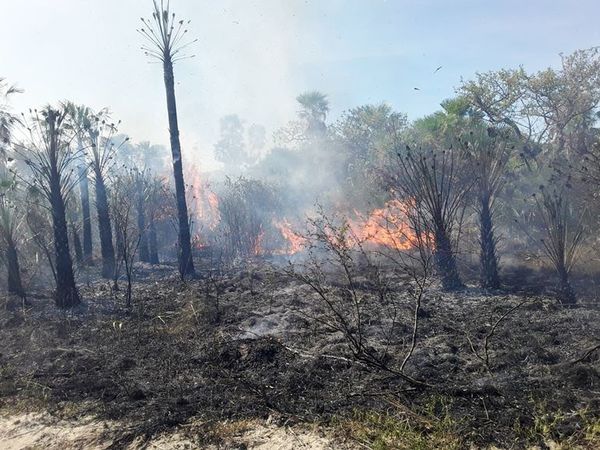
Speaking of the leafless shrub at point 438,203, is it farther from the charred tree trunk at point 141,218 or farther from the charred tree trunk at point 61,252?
the charred tree trunk at point 141,218

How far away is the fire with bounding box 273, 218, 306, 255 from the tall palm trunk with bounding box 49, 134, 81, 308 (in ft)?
46.7

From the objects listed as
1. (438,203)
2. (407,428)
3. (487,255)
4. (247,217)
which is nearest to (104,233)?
(247,217)

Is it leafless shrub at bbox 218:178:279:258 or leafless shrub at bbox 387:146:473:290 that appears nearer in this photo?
leafless shrub at bbox 387:146:473:290

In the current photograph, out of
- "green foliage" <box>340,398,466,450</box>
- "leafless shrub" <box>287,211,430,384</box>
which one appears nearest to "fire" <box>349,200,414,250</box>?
"leafless shrub" <box>287,211,430,384</box>

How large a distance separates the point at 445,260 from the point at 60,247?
35.1 ft

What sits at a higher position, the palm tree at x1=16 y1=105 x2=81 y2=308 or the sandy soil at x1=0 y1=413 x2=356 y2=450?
the palm tree at x1=16 y1=105 x2=81 y2=308

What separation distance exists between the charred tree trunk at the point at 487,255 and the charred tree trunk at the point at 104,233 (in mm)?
15370

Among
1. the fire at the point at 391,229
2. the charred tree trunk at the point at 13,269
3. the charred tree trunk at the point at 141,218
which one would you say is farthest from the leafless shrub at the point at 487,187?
the charred tree trunk at the point at 141,218

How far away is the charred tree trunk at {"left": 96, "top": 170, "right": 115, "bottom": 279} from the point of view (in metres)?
21.5

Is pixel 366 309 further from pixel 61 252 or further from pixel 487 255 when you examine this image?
pixel 61 252

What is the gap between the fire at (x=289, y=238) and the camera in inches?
1129

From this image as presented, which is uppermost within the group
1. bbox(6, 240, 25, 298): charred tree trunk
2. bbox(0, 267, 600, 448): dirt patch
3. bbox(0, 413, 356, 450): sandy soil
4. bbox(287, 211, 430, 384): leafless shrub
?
bbox(6, 240, 25, 298): charred tree trunk

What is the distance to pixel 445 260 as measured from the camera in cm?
1255

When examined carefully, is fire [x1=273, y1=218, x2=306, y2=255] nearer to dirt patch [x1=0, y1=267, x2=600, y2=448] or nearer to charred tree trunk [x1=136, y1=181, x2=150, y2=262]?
charred tree trunk [x1=136, y1=181, x2=150, y2=262]
